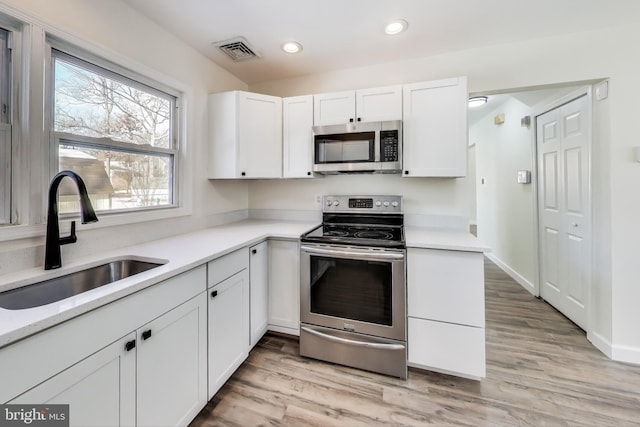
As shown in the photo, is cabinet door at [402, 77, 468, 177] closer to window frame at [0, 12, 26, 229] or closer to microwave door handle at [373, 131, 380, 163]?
microwave door handle at [373, 131, 380, 163]

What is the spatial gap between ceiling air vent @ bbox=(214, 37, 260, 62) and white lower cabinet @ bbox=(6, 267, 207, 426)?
72.7 inches

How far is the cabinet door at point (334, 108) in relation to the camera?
232 cm

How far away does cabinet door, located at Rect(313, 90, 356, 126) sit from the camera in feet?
7.62

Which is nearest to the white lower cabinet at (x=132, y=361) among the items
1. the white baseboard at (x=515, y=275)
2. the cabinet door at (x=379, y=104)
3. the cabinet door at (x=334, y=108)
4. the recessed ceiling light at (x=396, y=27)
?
the cabinet door at (x=334, y=108)

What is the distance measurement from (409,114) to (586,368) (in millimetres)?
2275

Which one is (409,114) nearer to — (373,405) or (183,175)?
(183,175)

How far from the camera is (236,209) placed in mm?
2885

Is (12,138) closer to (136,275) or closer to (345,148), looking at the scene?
(136,275)

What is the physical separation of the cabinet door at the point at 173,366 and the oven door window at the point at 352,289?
832mm

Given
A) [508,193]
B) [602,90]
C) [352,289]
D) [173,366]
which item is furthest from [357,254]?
[508,193]

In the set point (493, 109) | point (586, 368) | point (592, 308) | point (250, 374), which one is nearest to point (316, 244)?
point (250, 374)

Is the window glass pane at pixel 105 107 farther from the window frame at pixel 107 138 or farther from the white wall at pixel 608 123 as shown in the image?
the white wall at pixel 608 123

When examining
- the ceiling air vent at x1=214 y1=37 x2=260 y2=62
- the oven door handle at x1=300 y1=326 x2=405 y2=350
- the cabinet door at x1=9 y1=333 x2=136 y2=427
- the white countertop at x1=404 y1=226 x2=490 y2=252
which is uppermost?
the ceiling air vent at x1=214 y1=37 x2=260 y2=62

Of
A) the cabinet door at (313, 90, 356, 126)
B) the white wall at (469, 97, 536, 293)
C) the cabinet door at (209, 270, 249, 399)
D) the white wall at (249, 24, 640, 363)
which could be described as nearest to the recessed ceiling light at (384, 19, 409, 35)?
the cabinet door at (313, 90, 356, 126)
